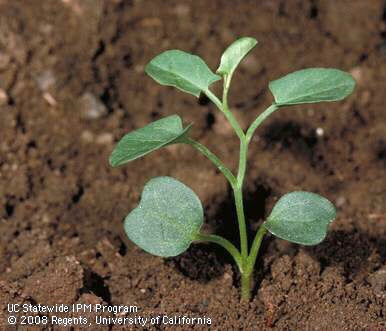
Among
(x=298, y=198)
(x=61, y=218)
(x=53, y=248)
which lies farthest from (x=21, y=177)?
(x=298, y=198)

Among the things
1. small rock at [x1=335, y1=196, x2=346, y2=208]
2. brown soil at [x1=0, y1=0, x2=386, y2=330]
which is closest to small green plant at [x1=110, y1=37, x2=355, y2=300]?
brown soil at [x1=0, y1=0, x2=386, y2=330]

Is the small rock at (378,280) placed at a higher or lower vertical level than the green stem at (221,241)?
lower

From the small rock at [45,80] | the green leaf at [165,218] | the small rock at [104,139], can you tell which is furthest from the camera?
the small rock at [45,80]

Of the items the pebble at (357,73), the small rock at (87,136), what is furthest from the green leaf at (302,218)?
the pebble at (357,73)

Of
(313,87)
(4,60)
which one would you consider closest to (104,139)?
(4,60)

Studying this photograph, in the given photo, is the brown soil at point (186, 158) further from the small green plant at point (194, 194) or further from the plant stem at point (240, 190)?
the small green plant at point (194, 194)

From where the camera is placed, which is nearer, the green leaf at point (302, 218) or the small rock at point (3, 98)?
the green leaf at point (302, 218)
